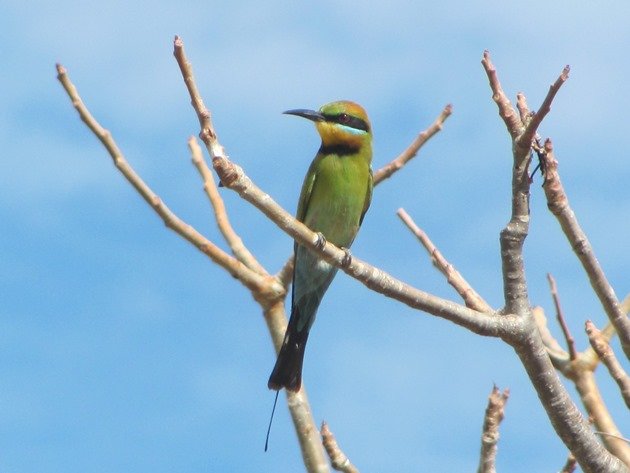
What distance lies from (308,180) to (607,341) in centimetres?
195

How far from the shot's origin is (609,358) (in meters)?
3.15

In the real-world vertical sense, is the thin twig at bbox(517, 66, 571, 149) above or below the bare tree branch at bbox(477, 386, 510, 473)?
above

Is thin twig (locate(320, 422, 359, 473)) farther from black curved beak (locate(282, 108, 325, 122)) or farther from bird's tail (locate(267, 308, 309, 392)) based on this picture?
black curved beak (locate(282, 108, 325, 122))

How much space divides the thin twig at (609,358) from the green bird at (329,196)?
4.57ft

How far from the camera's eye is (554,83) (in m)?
2.55

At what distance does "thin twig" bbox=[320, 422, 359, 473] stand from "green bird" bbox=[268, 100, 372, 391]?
892 millimetres

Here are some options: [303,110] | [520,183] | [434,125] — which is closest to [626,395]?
[520,183]

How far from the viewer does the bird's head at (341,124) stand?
493cm

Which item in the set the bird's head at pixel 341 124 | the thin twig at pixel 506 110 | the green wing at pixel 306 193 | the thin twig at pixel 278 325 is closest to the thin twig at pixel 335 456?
the thin twig at pixel 278 325

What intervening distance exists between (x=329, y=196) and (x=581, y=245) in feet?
6.53

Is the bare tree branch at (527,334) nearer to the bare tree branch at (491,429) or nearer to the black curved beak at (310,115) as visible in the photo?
the bare tree branch at (491,429)

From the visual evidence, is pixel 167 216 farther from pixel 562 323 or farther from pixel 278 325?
pixel 562 323

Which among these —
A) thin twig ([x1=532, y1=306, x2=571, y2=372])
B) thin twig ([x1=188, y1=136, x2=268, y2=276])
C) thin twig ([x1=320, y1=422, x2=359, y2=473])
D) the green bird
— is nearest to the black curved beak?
the green bird

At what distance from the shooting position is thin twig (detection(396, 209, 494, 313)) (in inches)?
132
